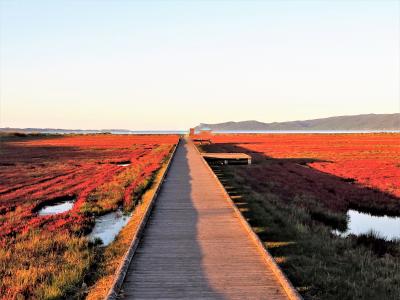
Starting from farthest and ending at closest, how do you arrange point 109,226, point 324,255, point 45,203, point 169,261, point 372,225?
point 45,203 < point 372,225 < point 109,226 < point 324,255 < point 169,261

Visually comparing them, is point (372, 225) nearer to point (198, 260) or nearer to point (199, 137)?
point (198, 260)

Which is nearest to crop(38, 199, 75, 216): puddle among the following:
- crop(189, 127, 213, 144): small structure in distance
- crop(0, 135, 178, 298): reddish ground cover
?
crop(0, 135, 178, 298): reddish ground cover

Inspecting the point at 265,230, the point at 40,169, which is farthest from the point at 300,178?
the point at 40,169

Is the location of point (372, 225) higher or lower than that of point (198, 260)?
lower

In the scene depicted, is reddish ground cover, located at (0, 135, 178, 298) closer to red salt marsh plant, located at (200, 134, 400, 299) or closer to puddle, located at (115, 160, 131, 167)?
puddle, located at (115, 160, 131, 167)

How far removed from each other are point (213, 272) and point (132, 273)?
1579 mm

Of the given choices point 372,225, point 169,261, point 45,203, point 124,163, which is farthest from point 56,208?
point 124,163

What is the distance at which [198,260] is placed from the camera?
7246mm

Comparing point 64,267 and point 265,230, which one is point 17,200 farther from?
point 265,230

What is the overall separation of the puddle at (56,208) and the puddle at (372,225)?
40.0ft

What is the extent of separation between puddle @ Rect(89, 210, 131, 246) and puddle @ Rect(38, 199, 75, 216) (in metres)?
2.71

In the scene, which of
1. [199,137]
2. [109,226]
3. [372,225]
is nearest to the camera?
[109,226]

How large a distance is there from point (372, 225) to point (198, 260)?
10.4 meters

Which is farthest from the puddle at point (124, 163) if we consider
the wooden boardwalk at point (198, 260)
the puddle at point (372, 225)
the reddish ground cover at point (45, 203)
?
the puddle at point (372, 225)
